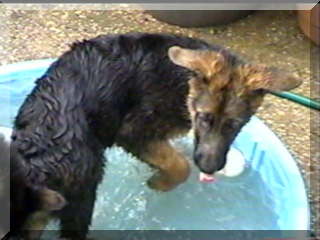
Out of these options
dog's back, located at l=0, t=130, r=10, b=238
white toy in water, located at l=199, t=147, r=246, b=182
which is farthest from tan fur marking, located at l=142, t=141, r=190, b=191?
dog's back, located at l=0, t=130, r=10, b=238

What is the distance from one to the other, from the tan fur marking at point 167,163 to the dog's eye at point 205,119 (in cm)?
26

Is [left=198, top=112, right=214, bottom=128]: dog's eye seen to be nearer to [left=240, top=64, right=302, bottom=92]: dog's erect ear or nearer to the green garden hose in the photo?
[left=240, top=64, right=302, bottom=92]: dog's erect ear

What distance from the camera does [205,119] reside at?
2.62 meters

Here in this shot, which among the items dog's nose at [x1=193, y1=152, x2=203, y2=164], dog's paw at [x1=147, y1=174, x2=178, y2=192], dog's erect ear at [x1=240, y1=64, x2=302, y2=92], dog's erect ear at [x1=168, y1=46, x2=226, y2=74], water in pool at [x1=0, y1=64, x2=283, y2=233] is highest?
dog's erect ear at [x1=168, y1=46, x2=226, y2=74]

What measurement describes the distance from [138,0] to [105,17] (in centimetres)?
23

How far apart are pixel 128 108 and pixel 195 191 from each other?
23.6 inches

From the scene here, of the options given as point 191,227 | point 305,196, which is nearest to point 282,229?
point 305,196

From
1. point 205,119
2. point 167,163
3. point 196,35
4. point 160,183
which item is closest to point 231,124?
point 205,119

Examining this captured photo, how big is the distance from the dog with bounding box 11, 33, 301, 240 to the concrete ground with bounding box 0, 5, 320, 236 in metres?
0.83

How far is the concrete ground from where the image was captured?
365cm

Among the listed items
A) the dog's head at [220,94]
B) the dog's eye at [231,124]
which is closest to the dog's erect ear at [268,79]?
the dog's head at [220,94]

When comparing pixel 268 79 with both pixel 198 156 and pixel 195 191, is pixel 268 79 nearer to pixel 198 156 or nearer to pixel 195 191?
pixel 198 156

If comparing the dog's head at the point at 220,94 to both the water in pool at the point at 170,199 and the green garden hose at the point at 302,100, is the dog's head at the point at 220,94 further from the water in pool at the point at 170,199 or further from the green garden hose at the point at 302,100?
the green garden hose at the point at 302,100

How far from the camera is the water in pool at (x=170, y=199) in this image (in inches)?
120
